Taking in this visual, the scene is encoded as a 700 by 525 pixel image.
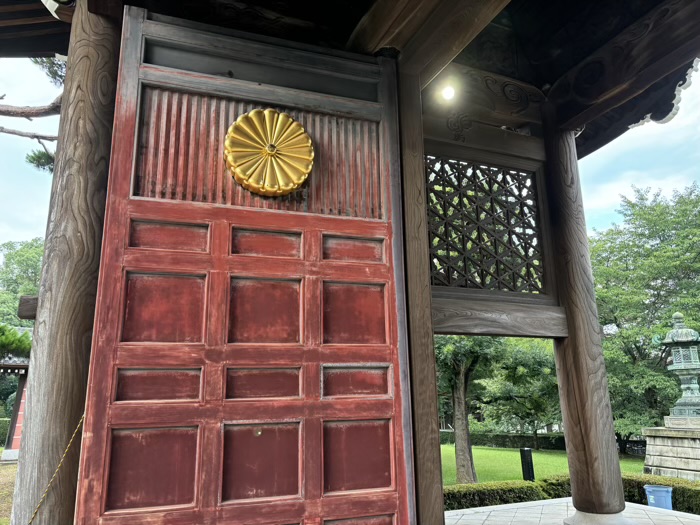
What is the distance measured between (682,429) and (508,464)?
264 inches

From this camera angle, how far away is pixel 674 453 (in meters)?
8.39

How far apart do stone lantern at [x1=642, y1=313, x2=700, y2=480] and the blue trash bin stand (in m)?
2.39

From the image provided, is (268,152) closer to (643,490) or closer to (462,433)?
→ (643,490)

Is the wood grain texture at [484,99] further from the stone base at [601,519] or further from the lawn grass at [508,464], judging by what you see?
the lawn grass at [508,464]

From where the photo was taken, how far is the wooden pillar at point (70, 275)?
1809 mm

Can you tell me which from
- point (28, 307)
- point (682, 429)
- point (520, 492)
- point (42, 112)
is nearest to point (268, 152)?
point (28, 307)

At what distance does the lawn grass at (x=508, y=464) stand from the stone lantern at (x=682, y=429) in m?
2.35

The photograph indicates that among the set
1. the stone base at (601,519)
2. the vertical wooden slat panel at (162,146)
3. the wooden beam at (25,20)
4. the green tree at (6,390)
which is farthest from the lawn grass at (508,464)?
the green tree at (6,390)

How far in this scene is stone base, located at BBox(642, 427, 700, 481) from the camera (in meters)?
8.02

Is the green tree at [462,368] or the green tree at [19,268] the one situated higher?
the green tree at [19,268]

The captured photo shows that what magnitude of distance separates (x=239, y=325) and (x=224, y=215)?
19.1 inches

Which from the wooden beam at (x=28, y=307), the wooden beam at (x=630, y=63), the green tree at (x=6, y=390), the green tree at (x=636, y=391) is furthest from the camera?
the green tree at (x=6, y=390)

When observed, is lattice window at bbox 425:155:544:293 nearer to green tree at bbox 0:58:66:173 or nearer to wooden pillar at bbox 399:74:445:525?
wooden pillar at bbox 399:74:445:525

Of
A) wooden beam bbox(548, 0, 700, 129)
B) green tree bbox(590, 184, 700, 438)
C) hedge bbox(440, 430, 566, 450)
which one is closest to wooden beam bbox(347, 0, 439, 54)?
wooden beam bbox(548, 0, 700, 129)
